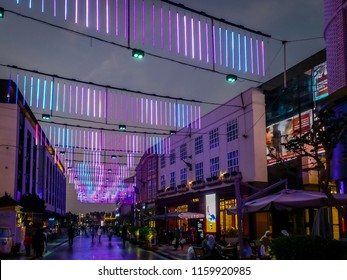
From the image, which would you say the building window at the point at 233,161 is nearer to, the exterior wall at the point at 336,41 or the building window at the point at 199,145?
Answer: the building window at the point at 199,145

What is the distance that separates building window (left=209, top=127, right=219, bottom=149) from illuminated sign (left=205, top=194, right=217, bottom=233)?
12.8 feet

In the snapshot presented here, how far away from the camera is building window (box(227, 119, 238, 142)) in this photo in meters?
32.4

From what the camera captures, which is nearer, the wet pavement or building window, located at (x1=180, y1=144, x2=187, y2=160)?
the wet pavement

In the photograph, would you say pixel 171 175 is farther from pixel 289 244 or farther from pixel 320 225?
pixel 289 244

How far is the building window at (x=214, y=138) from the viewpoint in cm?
3527

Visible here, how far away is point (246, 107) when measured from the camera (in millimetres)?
31047

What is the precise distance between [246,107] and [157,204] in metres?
22.2

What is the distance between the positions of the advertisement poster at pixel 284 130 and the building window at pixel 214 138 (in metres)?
5.91

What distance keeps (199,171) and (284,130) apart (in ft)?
38.6

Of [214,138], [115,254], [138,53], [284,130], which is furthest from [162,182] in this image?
[138,53]

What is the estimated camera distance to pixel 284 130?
92.1 ft

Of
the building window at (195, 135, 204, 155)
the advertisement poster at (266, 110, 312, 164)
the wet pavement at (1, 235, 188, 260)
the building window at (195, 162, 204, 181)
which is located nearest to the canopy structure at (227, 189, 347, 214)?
the wet pavement at (1, 235, 188, 260)

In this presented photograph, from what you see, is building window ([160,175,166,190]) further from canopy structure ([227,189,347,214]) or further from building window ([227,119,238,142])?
canopy structure ([227,189,347,214])
